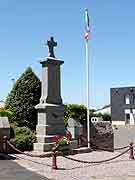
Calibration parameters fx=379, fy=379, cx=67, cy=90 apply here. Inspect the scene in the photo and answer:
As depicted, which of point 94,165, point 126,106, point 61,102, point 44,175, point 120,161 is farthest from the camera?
point 126,106

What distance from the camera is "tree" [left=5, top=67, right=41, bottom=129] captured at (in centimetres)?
2153

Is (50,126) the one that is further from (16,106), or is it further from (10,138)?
(16,106)

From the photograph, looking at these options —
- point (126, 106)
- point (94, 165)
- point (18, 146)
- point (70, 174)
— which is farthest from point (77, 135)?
point (126, 106)

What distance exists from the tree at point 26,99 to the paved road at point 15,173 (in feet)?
27.3

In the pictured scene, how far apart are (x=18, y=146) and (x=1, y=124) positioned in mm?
1197

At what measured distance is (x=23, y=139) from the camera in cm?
1647

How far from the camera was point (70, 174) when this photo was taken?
1165cm

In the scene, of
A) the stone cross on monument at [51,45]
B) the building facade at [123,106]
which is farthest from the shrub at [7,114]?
the building facade at [123,106]

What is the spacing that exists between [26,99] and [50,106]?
4.70m

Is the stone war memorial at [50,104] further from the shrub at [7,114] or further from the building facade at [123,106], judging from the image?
the building facade at [123,106]

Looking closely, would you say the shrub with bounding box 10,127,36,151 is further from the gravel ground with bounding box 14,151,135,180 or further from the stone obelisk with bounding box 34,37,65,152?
the gravel ground with bounding box 14,151,135,180

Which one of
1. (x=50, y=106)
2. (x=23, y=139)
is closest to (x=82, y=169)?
(x=23, y=139)

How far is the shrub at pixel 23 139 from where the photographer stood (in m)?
16.3

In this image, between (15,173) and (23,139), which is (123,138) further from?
(15,173)
